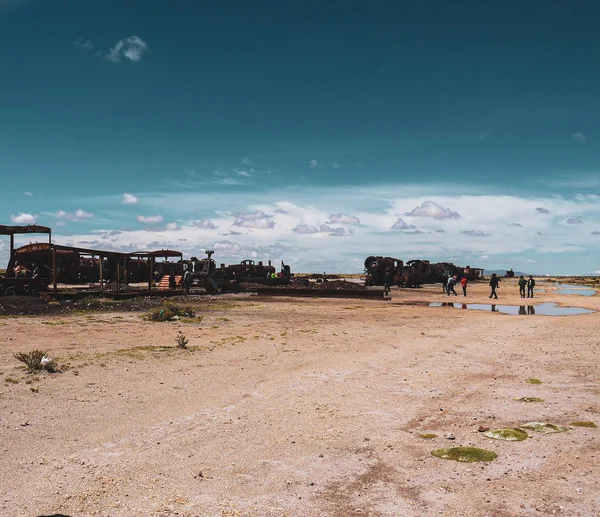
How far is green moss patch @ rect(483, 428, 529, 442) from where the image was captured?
691 cm

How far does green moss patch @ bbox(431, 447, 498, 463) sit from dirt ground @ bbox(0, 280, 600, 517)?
0.43 ft

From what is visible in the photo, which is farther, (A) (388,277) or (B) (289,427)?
(A) (388,277)

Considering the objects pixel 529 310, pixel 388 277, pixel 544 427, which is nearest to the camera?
pixel 544 427

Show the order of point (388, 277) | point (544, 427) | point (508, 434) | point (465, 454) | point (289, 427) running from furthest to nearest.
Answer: point (388, 277) < point (289, 427) < point (544, 427) < point (508, 434) < point (465, 454)

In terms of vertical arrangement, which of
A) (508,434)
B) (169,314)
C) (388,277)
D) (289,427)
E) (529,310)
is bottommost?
(289,427)

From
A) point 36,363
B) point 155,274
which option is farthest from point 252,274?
point 36,363

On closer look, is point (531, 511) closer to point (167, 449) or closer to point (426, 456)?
point (426, 456)

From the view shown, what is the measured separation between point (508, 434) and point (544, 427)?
72 centimetres

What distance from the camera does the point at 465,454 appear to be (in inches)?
251

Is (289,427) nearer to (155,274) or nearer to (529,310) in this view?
(529,310)

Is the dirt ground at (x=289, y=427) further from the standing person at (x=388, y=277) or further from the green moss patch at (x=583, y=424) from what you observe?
the standing person at (x=388, y=277)

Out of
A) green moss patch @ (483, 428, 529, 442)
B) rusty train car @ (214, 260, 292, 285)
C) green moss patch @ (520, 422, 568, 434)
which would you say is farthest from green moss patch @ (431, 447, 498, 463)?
rusty train car @ (214, 260, 292, 285)

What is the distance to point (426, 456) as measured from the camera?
6.35m

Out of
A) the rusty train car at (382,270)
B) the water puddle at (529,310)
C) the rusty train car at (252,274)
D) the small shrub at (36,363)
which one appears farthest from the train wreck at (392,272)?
the small shrub at (36,363)
